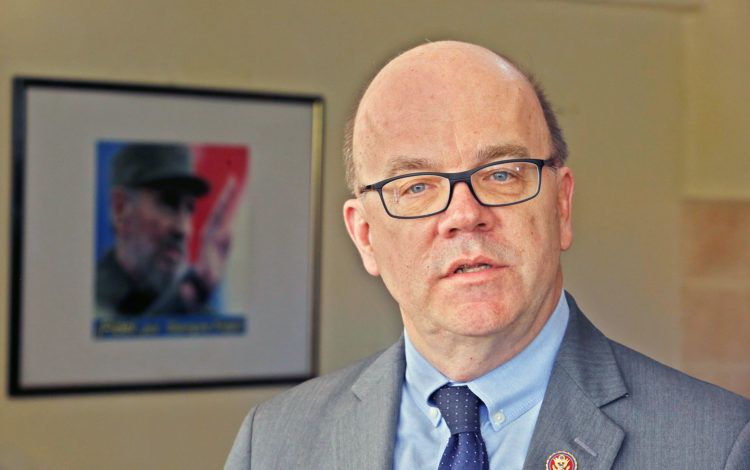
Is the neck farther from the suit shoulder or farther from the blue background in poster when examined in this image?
the blue background in poster

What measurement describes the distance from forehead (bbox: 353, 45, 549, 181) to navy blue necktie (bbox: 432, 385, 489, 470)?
31cm

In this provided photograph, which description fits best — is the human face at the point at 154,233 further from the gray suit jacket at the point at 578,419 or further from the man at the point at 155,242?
the gray suit jacket at the point at 578,419

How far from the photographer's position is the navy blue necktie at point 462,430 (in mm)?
1253

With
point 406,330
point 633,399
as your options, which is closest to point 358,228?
point 406,330

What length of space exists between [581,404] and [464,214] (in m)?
0.29

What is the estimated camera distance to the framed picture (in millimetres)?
2961

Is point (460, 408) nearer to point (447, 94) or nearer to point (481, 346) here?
point (481, 346)

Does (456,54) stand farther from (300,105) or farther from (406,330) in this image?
(300,105)

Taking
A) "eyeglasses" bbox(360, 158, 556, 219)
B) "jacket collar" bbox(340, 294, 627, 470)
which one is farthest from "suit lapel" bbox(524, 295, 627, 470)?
"eyeglasses" bbox(360, 158, 556, 219)

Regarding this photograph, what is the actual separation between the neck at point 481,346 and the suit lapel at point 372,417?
12 centimetres

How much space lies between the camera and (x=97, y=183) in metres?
3.02

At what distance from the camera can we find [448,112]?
127 centimetres

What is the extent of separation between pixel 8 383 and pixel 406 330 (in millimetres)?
1916

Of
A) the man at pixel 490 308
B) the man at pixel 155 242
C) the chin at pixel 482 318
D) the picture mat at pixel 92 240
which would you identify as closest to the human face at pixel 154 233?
the man at pixel 155 242
